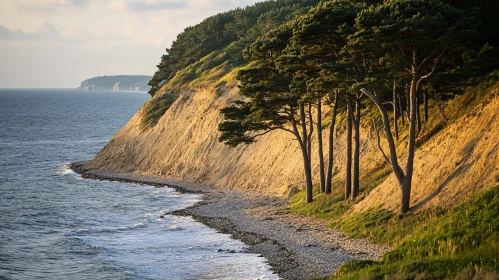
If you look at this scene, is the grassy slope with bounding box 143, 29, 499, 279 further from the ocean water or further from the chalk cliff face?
the ocean water

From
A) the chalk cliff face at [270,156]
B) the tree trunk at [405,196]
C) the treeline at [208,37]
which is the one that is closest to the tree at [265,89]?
the chalk cliff face at [270,156]

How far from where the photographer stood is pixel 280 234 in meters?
39.7

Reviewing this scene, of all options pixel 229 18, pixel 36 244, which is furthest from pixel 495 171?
pixel 229 18

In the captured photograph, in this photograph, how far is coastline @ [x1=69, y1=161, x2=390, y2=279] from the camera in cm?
3181

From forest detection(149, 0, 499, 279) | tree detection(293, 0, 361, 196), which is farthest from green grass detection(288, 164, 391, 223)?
tree detection(293, 0, 361, 196)

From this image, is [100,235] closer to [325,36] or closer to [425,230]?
[325,36]

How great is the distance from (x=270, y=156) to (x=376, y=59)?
30.2 metres

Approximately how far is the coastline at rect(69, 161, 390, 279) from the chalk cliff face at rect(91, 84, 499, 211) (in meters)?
3.20

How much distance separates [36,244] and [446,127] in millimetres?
25268

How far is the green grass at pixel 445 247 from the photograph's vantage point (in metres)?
21.2

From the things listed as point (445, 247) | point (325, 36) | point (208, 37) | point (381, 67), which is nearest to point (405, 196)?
point (381, 67)

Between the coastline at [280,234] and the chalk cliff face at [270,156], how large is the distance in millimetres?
3199

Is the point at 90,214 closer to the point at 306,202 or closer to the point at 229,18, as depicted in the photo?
the point at 306,202

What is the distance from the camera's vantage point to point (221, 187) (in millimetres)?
66375
